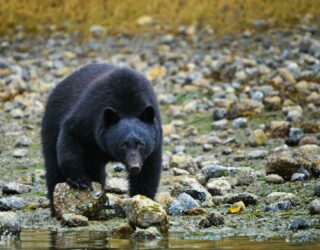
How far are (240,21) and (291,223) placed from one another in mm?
15871

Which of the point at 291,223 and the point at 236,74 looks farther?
the point at 236,74

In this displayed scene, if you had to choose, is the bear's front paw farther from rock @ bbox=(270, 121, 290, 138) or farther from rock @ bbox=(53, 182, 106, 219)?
rock @ bbox=(270, 121, 290, 138)

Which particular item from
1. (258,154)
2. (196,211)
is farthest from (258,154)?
(196,211)

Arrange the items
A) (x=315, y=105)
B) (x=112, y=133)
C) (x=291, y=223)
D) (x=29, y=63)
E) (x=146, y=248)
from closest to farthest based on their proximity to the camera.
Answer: (x=146, y=248), (x=291, y=223), (x=112, y=133), (x=315, y=105), (x=29, y=63)

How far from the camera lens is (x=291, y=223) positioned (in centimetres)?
749

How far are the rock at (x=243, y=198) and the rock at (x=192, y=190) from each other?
0.22 metres

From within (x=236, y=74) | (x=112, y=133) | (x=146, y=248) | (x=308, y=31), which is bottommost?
(x=146, y=248)

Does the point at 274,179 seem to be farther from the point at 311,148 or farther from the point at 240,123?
the point at 240,123

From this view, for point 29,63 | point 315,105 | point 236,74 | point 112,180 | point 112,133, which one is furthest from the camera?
point 29,63

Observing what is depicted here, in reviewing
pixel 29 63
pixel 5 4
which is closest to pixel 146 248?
pixel 29 63

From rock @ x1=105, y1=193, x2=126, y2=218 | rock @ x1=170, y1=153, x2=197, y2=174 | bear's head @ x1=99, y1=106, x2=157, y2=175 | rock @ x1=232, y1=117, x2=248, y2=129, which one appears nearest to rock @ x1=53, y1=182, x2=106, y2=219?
rock @ x1=105, y1=193, x2=126, y2=218

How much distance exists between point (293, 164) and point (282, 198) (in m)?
1.24

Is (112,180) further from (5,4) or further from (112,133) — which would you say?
(5,4)

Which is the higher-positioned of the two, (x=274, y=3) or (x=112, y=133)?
(x=274, y=3)
